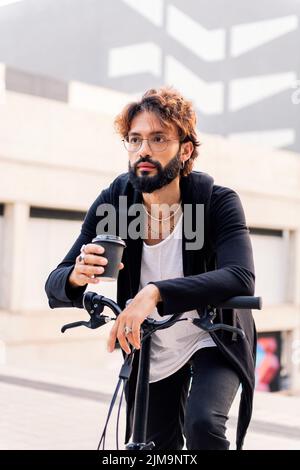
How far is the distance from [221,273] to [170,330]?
463 millimetres

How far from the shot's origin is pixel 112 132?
840 inches

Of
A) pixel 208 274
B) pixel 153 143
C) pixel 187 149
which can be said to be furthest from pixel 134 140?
pixel 208 274

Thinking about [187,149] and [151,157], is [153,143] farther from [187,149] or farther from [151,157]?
[187,149]

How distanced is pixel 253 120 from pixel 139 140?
3014 cm

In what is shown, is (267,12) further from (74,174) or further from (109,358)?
(109,358)

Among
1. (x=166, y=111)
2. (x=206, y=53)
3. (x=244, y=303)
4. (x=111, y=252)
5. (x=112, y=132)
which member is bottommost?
(x=244, y=303)

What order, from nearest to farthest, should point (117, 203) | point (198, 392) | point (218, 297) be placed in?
point (218, 297)
point (198, 392)
point (117, 203)

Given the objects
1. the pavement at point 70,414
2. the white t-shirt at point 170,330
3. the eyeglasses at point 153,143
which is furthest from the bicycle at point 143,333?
the pavement at point 70,414

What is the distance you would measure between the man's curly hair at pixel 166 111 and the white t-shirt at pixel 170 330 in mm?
298

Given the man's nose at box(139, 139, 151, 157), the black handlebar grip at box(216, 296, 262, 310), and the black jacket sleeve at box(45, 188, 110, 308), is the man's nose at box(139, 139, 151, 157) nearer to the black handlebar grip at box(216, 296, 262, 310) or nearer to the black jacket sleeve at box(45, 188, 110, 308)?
the black jacket sleeve at box(45, 188, 110, 308)

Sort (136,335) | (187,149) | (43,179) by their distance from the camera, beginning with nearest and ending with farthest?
(136,335), (187,149), (43,179)

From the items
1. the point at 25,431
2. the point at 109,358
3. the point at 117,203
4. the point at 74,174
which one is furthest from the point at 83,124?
the point at 117,203

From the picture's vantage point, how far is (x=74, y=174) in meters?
21.0

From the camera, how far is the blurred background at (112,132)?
1970 cm
